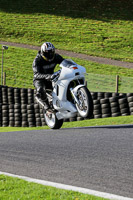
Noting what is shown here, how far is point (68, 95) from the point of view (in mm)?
10922

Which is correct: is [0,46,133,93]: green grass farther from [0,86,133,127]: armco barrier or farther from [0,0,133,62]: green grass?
[0,86,133,127]: armco barrier

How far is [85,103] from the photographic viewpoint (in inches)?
395

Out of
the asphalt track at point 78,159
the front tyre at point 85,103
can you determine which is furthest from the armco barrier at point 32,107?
the front tyre at point 85,103

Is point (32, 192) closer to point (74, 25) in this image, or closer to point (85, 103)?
point (85, 103)

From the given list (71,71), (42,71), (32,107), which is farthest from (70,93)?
(32,107)

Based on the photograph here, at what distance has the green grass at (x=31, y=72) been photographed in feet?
68.8

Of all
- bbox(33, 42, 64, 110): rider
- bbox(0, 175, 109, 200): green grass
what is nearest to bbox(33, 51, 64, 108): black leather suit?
bbox(33, 42, 64, 110): rider

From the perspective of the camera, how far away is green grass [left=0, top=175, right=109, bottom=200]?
486 centimetres

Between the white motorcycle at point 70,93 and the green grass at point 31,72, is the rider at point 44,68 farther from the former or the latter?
the green grass at point 31,72

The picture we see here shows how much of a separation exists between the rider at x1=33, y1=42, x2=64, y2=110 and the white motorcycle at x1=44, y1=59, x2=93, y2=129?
0.89 feet

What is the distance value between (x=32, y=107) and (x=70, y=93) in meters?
5.20

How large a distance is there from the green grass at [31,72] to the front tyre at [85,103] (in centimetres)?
1061

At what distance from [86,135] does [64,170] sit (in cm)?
379

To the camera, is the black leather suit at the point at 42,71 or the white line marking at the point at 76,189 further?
the black leather suit at the point at 42,71
